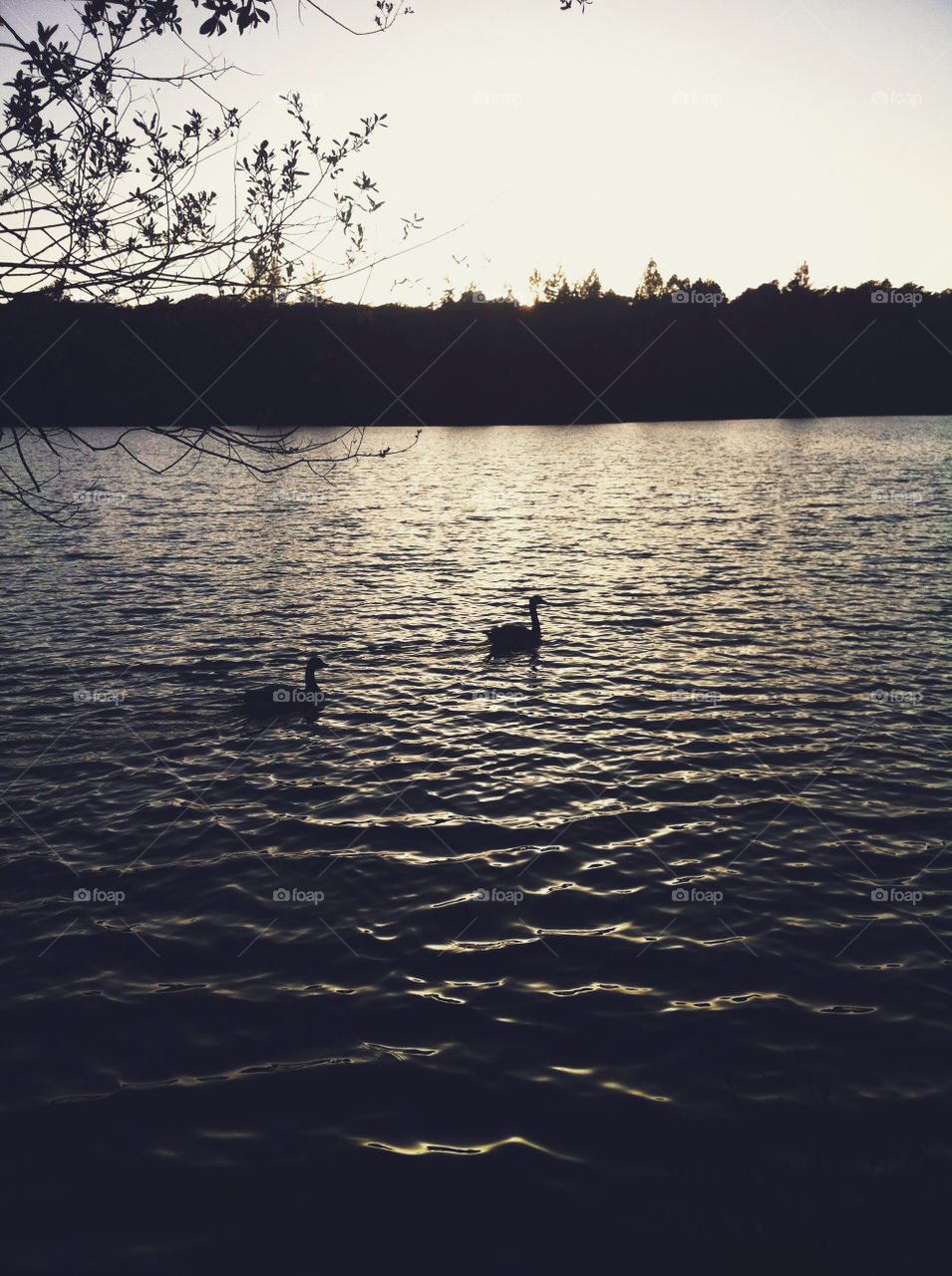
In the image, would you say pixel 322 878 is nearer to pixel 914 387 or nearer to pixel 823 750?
pixel 823 750

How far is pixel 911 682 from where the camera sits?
19.7 meters

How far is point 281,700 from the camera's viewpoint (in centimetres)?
1869

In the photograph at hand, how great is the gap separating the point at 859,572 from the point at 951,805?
2011cm

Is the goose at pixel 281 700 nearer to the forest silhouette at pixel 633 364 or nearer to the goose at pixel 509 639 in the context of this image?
the goose at pixel 509 639

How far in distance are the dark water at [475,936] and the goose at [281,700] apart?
1.55 ft

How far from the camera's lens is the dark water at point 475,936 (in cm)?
721

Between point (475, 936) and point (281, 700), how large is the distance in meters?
9.23

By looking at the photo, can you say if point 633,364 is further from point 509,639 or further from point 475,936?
point 475,936

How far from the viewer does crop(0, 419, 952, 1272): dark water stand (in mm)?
7211

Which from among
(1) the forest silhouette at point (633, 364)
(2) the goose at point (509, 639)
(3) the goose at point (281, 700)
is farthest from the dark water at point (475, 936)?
(1) the forest silhouette at point (633, 364)

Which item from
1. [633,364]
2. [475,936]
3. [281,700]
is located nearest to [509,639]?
[281,700]

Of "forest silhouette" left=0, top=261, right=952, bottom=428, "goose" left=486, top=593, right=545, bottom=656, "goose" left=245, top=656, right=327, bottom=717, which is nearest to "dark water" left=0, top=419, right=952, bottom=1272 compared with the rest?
"goose" left=245, top=656, right=327, bottom=717

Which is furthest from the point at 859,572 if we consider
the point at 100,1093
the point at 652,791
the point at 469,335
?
the point at 469,335

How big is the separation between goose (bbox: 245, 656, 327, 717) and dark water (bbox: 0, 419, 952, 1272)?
0.47 m
